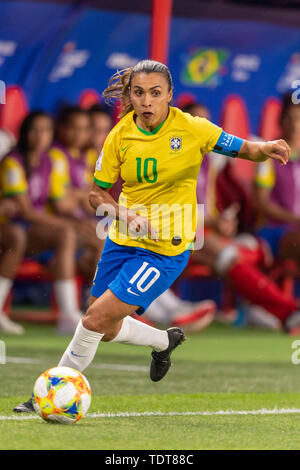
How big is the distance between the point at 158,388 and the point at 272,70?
27.5 feet

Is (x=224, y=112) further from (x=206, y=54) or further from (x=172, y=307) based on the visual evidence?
(x=172, y=307)

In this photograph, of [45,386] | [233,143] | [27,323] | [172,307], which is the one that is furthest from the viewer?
A: [27,323]

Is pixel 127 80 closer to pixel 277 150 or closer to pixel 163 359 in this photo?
pixel 277 150

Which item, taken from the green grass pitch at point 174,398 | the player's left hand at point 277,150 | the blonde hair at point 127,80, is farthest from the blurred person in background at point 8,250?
the player's left hand at point 277,150

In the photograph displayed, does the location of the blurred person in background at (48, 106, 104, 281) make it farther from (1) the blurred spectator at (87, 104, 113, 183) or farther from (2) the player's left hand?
(2) the player's left hand

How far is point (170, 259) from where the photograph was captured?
19.5 ft

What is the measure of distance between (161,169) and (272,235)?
21.2 feet

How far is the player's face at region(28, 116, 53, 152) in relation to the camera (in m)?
11.1

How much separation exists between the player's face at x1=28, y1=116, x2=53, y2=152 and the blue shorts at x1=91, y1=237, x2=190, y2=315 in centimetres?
516

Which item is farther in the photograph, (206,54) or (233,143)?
(206,54)

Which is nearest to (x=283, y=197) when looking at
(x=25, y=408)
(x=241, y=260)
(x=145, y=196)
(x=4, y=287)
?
(x=241, y=260)

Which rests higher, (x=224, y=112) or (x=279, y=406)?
(x=224, y=112)

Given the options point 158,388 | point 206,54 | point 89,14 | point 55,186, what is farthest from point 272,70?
point 158,388

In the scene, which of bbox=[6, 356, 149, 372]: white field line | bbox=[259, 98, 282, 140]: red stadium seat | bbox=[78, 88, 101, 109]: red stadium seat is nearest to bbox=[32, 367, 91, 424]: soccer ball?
bbox=[6, 356, 149, 372]: white field line
